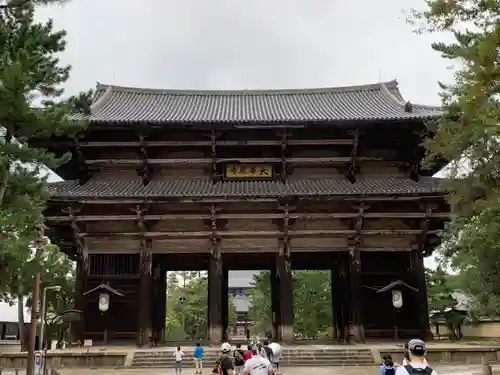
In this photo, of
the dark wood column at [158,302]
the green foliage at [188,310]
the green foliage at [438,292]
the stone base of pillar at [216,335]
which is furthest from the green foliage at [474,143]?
the green foliage at [188,310]

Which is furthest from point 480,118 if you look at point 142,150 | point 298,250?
point 142,150

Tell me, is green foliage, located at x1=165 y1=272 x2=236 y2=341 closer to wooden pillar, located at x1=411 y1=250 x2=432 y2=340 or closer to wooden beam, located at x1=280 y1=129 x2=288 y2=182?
wooden beam, located at x1=280 y1=129 x2=288 y2=182

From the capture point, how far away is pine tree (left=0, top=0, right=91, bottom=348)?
11629 mm

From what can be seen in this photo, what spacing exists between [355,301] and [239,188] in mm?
6898

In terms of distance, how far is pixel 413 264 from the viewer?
21828mm

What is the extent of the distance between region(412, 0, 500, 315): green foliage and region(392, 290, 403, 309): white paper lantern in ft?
20.2

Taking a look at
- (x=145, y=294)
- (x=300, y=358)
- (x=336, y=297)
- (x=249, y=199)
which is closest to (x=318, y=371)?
(x=300, y=358)

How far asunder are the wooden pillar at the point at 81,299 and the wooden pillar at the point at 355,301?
36.8ft

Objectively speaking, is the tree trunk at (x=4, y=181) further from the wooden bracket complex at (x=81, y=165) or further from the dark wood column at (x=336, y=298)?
the dark wood column at (x=336, y=298)

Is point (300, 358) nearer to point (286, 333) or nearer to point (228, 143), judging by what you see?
point (286, 333)

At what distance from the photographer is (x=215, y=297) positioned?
821 inches

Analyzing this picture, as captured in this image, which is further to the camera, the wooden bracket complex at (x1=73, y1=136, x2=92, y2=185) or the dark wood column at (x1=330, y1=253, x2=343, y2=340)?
the dark wood column at (x1=330, y1=253, x2=343, y2=340)

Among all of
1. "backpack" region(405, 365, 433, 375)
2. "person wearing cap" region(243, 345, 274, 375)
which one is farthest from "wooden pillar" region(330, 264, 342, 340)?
"backpack" region(405, 365, 433, 375)

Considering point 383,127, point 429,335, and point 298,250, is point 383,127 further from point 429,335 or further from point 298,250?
point 429,335
